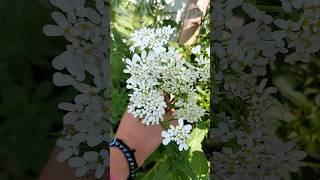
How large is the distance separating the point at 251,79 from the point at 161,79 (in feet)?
0.52

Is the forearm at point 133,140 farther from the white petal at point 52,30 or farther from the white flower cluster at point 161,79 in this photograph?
the white petal at point 52,30

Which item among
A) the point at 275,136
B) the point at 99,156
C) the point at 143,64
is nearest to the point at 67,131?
the point at 99,156

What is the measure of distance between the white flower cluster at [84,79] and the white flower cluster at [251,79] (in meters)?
0.20

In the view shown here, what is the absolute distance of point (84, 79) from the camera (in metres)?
0.77

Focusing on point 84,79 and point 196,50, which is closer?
point 84,79

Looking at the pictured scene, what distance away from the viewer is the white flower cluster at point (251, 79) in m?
0.82

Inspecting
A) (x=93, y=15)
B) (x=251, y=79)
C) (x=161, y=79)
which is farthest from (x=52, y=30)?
(x=251, y=79)

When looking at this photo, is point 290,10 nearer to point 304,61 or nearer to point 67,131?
point 304,61

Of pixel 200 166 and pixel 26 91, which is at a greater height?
pixel 26 91

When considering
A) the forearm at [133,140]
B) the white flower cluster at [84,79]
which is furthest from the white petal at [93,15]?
the forearm at [133,140]

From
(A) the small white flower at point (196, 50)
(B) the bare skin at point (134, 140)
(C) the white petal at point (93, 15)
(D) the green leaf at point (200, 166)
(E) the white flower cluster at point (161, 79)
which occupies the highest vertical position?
(C) the white petal at point (93, 15)

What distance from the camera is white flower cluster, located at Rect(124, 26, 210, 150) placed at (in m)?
0.83

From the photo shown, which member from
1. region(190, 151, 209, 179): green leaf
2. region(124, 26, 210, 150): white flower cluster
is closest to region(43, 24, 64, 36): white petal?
region(124, 26, 210, 150): white flower cluster

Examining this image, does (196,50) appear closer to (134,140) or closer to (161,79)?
(161,79)
